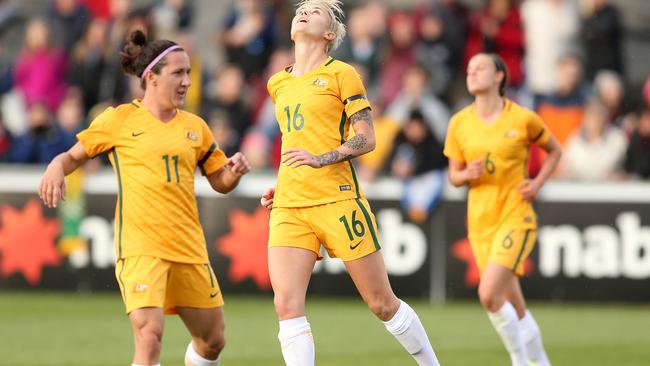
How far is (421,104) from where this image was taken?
16.8 meters

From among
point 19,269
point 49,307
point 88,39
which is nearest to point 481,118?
point 49,307

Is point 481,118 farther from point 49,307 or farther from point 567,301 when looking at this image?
point 49,307

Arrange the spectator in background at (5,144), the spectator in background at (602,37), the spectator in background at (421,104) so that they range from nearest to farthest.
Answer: the spectator in background at (421,104)
the spectator in background at (602,37)
the spectator in background at (5,144)

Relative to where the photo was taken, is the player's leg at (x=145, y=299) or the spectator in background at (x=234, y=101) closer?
the player's leg at (x=145, y=299)

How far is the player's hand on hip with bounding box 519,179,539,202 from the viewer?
34.1ft

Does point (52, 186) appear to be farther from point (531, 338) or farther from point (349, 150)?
point (531, 338)

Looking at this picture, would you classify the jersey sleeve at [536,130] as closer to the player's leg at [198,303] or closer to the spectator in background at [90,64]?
the player's leg at [198,303]

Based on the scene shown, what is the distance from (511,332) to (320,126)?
2.91 m

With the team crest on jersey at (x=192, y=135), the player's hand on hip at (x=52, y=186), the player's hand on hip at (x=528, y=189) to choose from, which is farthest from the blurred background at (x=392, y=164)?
the player's hand on hip at (x=52, y=186)

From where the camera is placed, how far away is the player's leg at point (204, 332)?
830 cm

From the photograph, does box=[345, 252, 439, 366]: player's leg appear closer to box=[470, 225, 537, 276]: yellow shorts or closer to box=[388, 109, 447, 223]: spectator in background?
box=[470, 225, 537, 276]: yellow shorts

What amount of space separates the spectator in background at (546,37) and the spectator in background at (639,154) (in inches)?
58.8

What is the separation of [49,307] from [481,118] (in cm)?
699

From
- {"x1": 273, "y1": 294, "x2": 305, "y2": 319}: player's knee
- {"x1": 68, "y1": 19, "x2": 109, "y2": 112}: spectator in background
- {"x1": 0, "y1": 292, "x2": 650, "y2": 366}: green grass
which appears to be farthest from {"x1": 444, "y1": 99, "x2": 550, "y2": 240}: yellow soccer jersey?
{"x1": 68, "y1": 19, "x2": 109, "y2": 112}: spectator in background
